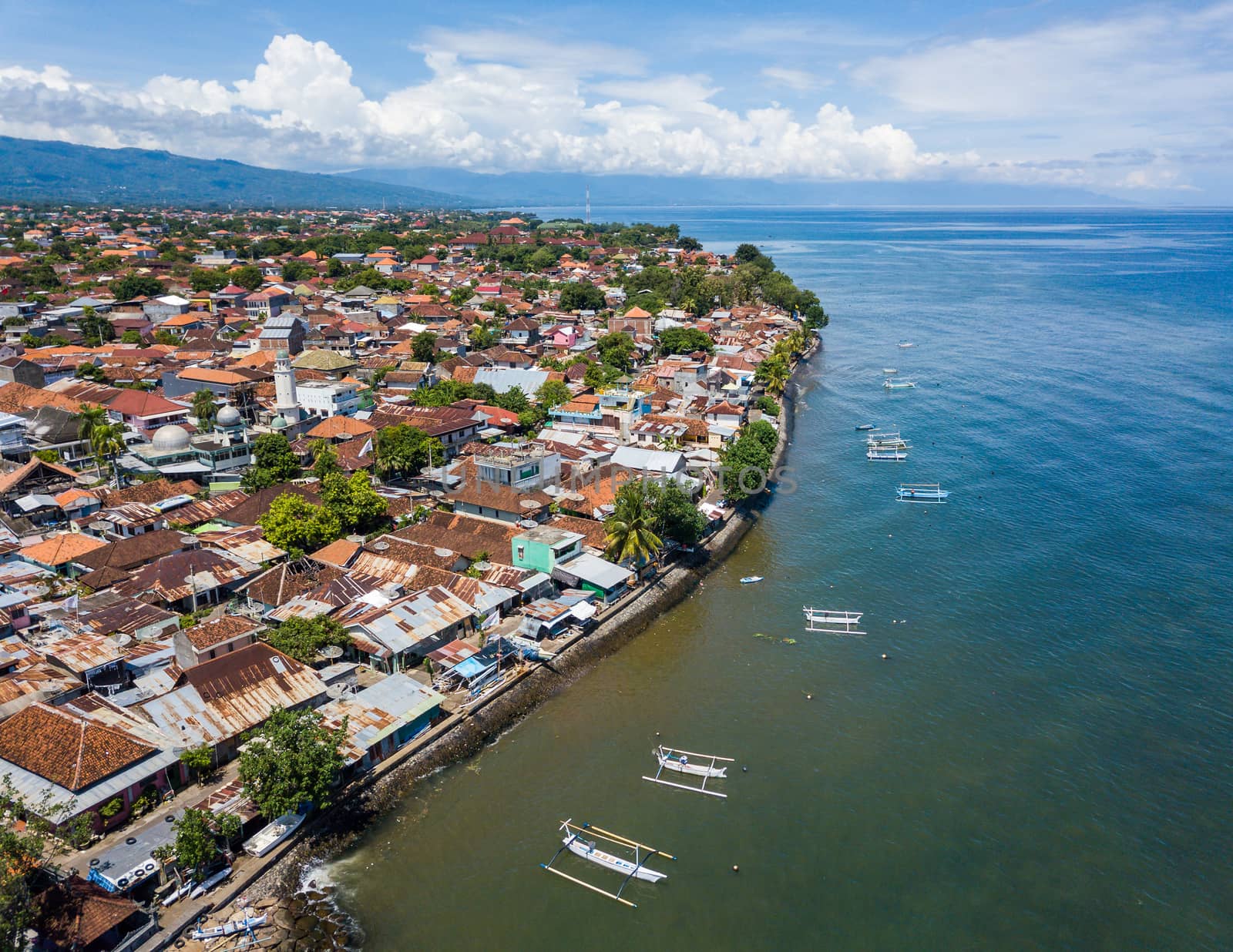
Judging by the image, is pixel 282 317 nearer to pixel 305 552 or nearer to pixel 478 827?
pixel 305 552

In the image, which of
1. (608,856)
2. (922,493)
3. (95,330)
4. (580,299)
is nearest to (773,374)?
(922,493)

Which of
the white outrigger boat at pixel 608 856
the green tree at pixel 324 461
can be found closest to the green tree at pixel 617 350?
the green tree at pixel 324 461

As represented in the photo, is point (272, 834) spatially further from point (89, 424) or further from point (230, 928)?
point (89, 424)

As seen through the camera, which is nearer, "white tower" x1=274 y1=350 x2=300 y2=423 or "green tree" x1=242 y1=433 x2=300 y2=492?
"green tree" x1=242 y1=433 x2=300 y2=492

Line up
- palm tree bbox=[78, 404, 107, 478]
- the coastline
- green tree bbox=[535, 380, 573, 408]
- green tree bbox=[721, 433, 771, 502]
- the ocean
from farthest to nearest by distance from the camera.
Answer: green tree bbox=[535, 380, 573, 408], green tree bbox=[721, 433, 771, 502], palm tree bbox=[78, 404, 107, 478], the ocean, the coastline

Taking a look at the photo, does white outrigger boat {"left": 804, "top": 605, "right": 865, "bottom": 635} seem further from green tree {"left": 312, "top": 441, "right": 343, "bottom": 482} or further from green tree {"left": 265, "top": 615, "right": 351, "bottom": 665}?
green tree {"left": 312, "top": 441, "right": 343, "bottom": 482}

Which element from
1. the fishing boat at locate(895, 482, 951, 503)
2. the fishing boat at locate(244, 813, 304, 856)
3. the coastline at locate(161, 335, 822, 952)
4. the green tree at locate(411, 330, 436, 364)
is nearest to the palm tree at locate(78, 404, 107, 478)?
the green tree at locate(411, 330, 436, 364)
